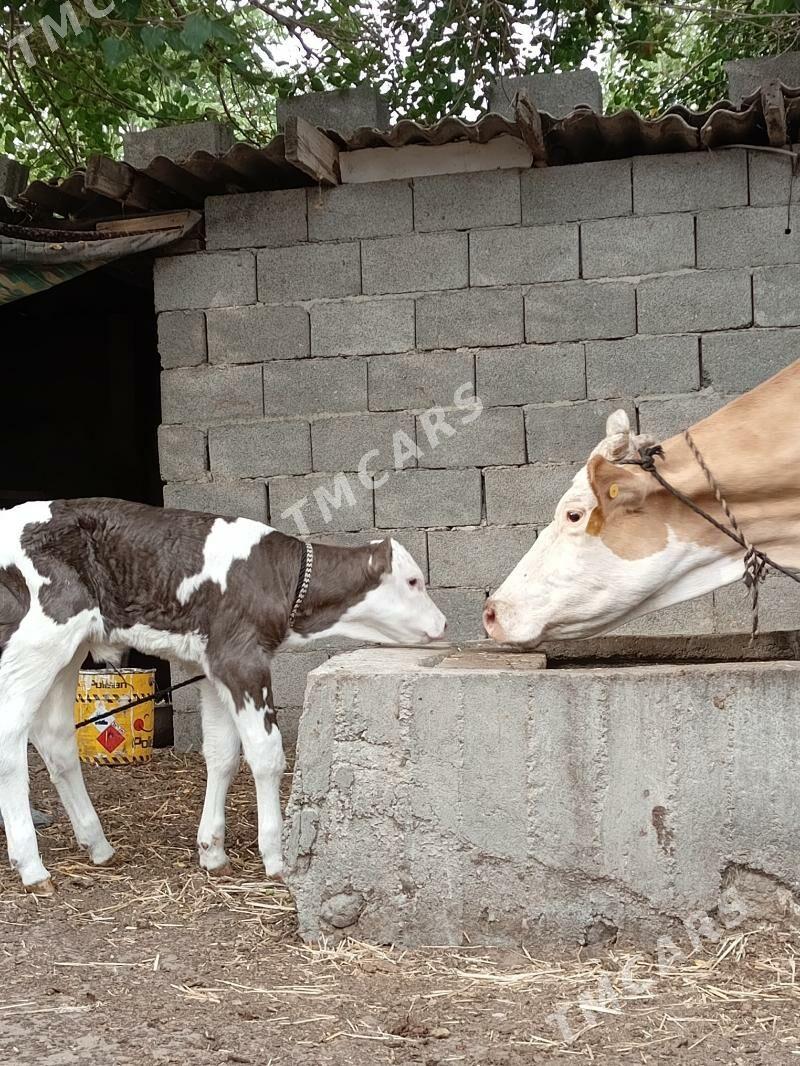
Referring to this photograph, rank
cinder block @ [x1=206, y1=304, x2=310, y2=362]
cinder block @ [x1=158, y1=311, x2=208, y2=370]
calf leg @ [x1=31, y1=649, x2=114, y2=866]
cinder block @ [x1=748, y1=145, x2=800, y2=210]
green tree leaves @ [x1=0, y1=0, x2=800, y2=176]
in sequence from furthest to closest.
Answer: 1. green tree leaves @ [x1=0, y1=0, x2=800, y2=176]
2. cinder block @ [x1=158, y1=311, x2=208, y2=370]
3. cinder block @ [x1=206, y1=304, x2=310, y2=362]
4. cinder block @ [x1=748, y1=145, x2=800, y2=210]
5. calf leg @ [x1=31, y1=649, x2=114, y2=866]

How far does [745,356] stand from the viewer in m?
5.75

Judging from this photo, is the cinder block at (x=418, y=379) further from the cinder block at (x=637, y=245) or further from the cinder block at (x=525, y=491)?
the cinder block at (x=637, y=245)

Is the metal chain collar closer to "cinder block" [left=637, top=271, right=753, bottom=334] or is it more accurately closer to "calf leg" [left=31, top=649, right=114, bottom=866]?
"calf leg" [left=31, top=649, right=114, bottom=866]

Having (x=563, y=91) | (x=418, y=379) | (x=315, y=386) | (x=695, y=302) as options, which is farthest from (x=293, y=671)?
(x=563, y=91)

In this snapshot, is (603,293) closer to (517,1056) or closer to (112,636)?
(112,636)

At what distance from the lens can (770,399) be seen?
3.56 metres

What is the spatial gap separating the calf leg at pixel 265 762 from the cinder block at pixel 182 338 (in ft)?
9.24

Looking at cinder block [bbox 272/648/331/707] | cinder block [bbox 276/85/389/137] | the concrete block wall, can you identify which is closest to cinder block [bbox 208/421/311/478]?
the concrete block wall

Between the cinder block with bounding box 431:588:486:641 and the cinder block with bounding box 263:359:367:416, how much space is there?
1.05 meters

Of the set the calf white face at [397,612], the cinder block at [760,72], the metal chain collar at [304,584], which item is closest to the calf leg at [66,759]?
the metal chain collar at [304,584]

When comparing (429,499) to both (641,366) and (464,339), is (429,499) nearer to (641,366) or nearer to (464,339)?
(464,339)

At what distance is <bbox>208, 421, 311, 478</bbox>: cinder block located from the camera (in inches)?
246

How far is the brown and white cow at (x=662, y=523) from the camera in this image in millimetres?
3459

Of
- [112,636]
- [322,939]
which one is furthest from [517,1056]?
[112,636]
